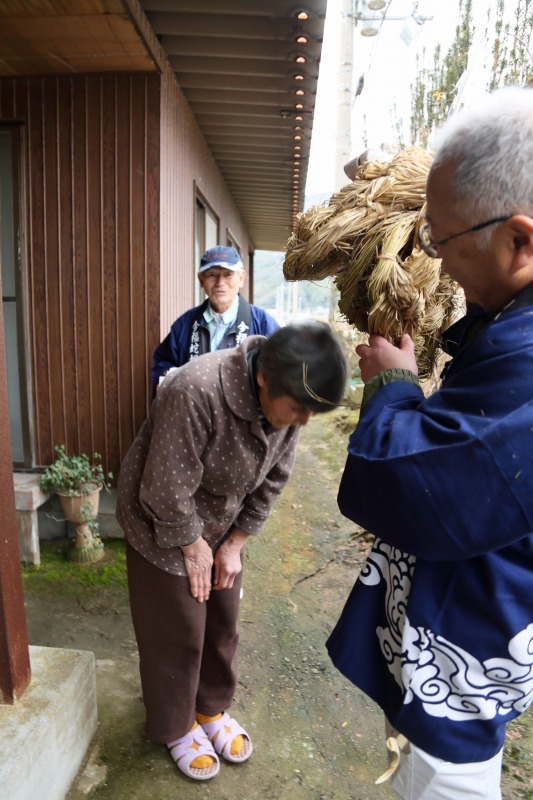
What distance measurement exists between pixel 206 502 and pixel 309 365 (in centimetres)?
76

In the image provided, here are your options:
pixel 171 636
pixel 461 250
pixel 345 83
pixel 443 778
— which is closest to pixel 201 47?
pixel 461 250

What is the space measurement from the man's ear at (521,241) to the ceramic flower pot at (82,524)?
3538mm

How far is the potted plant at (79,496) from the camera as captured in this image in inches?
152

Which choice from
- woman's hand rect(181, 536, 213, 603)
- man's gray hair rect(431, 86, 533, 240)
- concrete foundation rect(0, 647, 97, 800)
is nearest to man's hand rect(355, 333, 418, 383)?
man's gray hair rect(431, 86, 533, 240)

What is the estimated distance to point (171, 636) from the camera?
199 cm

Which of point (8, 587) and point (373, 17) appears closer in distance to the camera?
point (8, 587)

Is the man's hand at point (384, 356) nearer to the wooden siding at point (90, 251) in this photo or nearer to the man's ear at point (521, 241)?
the man's ear at point (521, 241)

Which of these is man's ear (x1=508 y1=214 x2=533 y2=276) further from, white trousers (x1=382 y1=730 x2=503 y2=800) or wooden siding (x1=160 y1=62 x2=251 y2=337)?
wooden siding (x1=160 y1=62 x2=251 y2=337)

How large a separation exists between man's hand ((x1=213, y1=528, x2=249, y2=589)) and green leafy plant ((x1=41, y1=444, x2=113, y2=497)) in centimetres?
207

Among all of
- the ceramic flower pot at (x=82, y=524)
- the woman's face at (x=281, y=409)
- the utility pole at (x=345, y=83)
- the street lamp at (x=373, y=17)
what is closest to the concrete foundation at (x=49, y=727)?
the woman's face at (x=281, y=409)

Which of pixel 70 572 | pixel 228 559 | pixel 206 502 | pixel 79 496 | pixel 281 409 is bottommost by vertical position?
pixel 70 572

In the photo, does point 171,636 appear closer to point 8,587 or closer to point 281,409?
point 8,587

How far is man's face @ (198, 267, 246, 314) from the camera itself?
3363mm

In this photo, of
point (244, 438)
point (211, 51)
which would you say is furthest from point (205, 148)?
point (244, 438)
